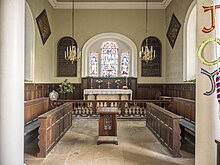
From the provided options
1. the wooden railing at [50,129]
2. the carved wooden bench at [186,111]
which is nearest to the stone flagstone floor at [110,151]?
the wooden railing at [50,129]

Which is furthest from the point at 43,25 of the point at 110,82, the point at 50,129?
the point at 50,129

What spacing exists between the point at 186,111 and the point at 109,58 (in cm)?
619

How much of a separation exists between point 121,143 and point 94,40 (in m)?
6.94

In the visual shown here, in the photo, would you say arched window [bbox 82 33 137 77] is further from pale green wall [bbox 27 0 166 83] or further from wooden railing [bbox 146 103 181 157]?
wooden railing [bbox 146 103 181 157]

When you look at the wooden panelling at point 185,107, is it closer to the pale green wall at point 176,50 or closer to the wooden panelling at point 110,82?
the pale green wall at point 176,50

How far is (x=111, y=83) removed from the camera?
11.4m

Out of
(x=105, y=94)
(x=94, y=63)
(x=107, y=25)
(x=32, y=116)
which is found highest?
(x=107, y=25)

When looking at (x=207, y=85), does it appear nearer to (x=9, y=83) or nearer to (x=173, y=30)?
(x=9, y=83)

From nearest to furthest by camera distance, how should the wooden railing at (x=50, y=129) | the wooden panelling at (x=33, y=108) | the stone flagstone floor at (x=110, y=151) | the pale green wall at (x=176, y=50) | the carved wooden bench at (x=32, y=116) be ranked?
1. the stone flagstone floor at (x=110, y=151)
2. the wooden railing at (x=50, y=129)
3. the carved wooden bench at (x=32, y=116)
4. the wooden panelling at (x=33, y=108)
5. the pale green wall at (x=176, y=50)

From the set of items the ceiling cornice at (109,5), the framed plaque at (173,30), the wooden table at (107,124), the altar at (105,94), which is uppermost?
the ceiling cornice at (109,5)

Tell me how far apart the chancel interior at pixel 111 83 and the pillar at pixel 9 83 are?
0.04 ft

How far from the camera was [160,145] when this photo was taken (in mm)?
5379

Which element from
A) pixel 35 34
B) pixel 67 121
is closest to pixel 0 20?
pixel 67 121

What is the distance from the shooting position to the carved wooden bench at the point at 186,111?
5657 mm
